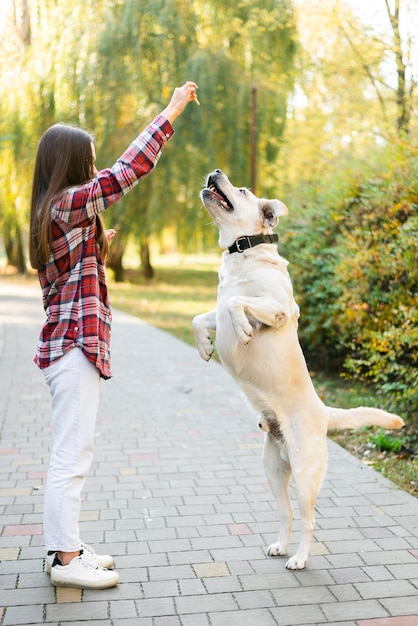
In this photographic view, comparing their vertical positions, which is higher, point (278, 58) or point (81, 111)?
point (278, 58)

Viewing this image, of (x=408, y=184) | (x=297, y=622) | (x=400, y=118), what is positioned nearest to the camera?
(x=297, y=622)

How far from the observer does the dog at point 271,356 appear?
3.74 metres

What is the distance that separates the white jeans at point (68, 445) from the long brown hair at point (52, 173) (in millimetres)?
556

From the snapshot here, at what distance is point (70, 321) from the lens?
351 centimetres

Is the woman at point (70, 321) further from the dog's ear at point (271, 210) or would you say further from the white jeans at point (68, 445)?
the dog's ear at point (271, 210)

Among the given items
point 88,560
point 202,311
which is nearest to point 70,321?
point 88,560

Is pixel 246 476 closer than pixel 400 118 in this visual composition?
Yes

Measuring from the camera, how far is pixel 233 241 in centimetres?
393

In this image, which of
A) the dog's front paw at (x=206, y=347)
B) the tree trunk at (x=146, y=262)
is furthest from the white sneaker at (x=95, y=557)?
the tree trunk at (x=146, y=262)

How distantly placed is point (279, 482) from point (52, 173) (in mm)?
2045

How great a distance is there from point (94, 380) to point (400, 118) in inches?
552

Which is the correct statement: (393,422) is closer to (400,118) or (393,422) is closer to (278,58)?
(400,118)

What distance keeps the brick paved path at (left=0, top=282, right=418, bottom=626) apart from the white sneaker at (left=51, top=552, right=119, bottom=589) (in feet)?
0.13

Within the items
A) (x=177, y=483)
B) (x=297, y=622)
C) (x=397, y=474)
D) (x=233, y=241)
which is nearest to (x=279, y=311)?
(x=233, y=241)
